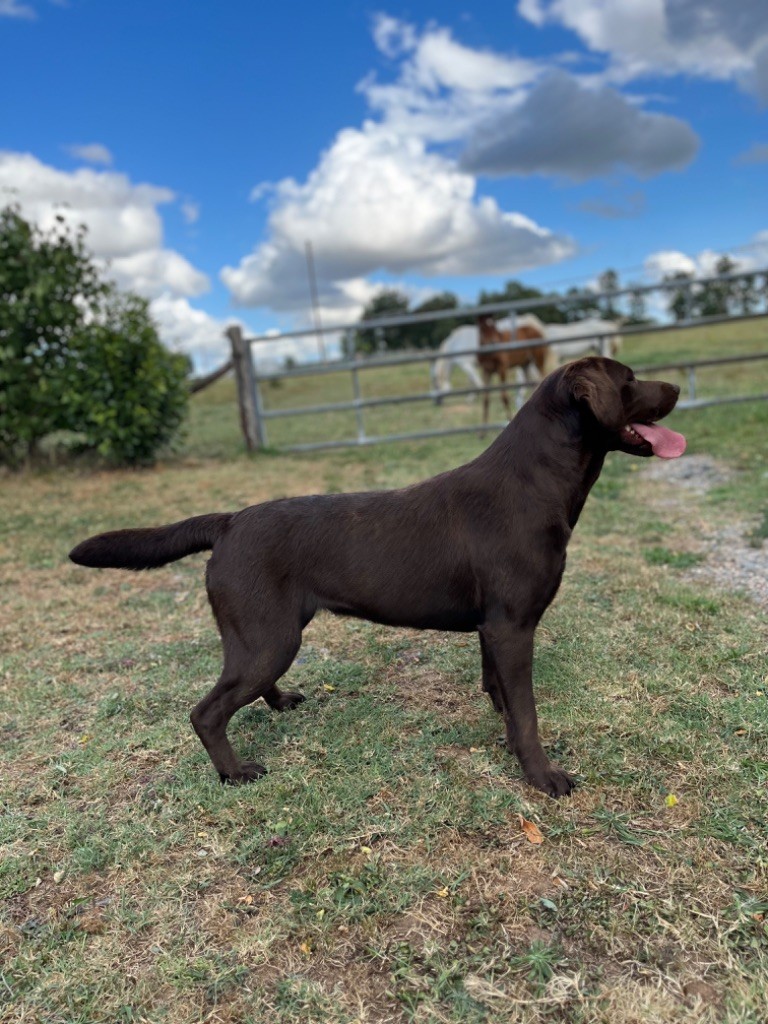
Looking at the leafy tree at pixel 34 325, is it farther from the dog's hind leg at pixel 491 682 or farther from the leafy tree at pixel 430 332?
the leafy tree at pixel 430 332

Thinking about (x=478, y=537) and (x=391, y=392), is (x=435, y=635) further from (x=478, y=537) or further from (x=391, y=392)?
(x=391, y=392)

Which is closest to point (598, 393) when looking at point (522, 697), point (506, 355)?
point (522, 697)

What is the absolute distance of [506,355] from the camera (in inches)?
431

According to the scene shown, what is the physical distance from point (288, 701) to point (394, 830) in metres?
1.05

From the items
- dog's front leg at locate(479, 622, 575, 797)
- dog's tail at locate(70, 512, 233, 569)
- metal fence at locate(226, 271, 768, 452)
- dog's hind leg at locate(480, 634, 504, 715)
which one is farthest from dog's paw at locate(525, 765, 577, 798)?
metal fence at locate(226, 271, 768, 452)

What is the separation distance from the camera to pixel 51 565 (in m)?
5.69

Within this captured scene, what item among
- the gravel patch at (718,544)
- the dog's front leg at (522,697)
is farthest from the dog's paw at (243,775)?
the gravel patch at (718,544)

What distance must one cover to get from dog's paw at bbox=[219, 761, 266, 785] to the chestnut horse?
8298 mm

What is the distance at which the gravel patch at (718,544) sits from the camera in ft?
14.0

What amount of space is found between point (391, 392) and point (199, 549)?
18220 mm

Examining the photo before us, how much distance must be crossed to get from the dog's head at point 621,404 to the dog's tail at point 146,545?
4.72 ft

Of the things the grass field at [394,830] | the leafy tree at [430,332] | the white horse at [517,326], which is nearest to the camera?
the grass field at [394,830]

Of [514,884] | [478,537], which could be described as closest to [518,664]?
[478,537]

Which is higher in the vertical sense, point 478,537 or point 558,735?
point 478,537
